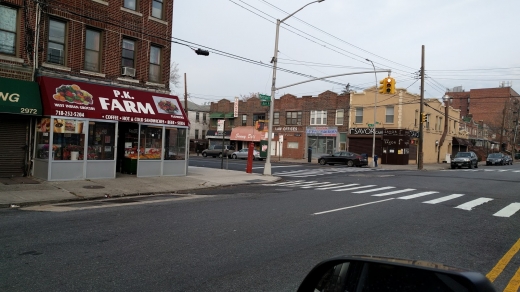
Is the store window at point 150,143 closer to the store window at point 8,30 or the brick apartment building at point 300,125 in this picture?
the store window at point 8,30

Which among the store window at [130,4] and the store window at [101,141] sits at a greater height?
the store window at [130,4]

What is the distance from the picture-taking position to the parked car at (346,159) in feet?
123

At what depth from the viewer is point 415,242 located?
7250 mm

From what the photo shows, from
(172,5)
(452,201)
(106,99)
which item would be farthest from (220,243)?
(172,5)

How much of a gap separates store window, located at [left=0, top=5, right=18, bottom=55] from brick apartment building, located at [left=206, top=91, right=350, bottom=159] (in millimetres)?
30616

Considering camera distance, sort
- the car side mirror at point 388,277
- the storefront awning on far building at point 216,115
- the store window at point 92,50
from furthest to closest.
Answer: the storefront awning on far building at point 216,115
the store window at point 92,50
the car side mirror at point 388,277

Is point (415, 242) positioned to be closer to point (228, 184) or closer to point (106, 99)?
point (228, 184)

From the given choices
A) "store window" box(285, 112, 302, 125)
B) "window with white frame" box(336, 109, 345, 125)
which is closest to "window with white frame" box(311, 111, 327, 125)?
"window with white frame" box(336, 109, 345, 125)

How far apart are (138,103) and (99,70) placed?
218 centimetres

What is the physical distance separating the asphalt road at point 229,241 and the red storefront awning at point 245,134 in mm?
40348

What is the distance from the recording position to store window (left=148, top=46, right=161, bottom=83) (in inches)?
766

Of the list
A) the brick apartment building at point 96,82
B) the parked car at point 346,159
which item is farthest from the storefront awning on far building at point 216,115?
the brick apartment building at point 96,82

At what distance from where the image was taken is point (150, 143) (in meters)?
18.4

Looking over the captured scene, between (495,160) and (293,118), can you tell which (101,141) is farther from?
(495,160)
